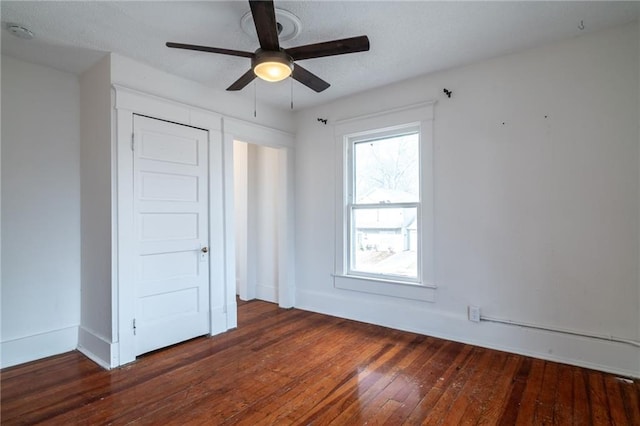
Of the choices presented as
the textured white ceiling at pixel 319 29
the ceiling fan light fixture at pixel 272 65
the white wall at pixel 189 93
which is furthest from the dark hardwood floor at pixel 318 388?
the textured white ceiling at pixel 319 29

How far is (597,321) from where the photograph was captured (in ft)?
8.70

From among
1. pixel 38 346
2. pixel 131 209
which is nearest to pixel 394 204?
pixel 131 209

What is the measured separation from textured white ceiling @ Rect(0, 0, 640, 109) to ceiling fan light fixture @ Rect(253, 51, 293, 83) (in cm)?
37

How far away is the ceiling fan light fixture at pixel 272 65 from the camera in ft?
7.01

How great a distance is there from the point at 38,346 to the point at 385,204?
362 cm

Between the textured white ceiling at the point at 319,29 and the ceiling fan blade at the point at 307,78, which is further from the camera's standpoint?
the ceiling fan blade at the point at 307,78

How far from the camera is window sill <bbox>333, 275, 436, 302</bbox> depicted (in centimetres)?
348

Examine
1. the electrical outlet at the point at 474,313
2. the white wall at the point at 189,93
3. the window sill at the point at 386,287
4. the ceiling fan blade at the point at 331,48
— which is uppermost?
the white wall at the point at 189,93

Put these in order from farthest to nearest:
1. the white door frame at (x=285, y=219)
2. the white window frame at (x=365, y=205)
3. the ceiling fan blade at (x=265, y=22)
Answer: the white door frame at (x=285, y=219)
the white window frame at (x=365, y=205)
the ceiling fan blade at (x=265, y=22)

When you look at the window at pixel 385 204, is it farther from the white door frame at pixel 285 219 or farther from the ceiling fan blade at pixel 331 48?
the ceiling fan blade at pixel 331 48

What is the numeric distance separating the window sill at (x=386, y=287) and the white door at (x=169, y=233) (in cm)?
160

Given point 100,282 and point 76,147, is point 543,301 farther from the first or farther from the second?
point 76,147

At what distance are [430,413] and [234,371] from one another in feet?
→ 4.97

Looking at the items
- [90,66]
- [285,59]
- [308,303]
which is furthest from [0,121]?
[308,303]
